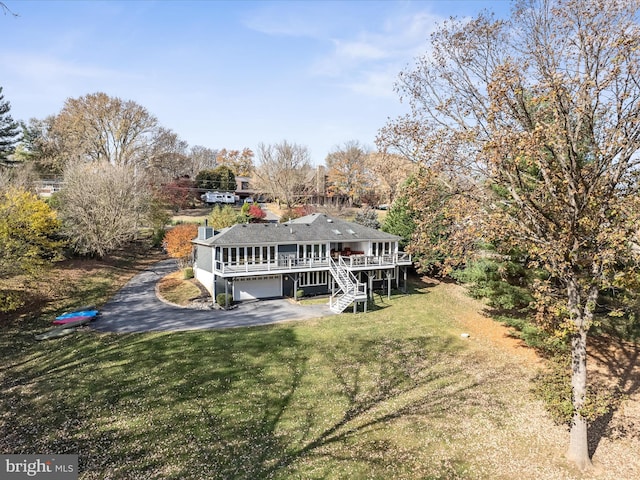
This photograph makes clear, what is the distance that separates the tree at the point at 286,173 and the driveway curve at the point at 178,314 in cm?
3411

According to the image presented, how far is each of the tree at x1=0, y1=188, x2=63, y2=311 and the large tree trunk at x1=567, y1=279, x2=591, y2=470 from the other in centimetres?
2633

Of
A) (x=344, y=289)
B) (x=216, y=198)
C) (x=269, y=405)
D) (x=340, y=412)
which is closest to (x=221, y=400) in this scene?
(x=269, y=405)

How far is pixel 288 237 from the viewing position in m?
27.2

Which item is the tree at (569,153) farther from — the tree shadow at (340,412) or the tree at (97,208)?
the tree at (97,208)

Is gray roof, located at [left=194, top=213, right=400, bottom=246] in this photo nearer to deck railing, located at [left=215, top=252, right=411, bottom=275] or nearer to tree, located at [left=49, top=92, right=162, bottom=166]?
deck railing, located at [left=215, top=252, right=411, bottom=275]

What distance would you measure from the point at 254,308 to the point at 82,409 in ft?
42.7

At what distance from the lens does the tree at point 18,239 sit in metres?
20.0

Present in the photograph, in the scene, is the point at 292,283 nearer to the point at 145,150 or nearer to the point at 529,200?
the point at 529,200

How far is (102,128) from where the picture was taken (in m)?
47.0

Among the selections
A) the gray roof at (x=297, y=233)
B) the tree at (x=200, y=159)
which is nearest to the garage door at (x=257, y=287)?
the gray roof at (x=297, y=233)

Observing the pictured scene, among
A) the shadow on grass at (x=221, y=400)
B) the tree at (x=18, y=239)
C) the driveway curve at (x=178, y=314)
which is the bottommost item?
the shadow on grass at (x=221, y=400)

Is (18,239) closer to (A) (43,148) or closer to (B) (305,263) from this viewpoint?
(B) (305,263)

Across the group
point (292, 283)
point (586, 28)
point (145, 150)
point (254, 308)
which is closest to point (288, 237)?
point (292, 283)

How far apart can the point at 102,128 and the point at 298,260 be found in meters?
37.6
